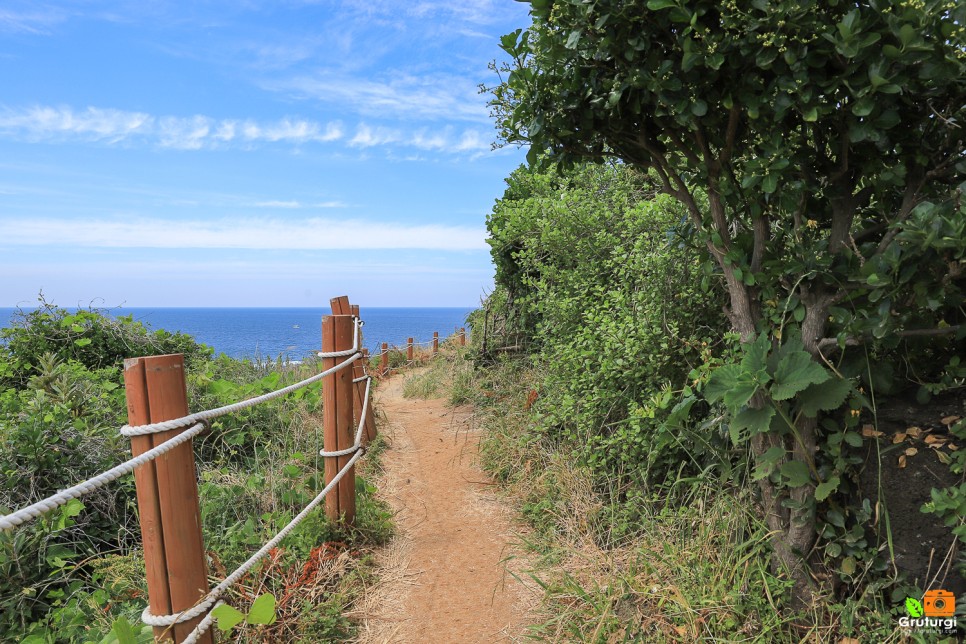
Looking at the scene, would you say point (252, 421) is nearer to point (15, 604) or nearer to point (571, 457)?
point (15, 604)

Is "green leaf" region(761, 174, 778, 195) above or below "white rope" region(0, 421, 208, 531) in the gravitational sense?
above

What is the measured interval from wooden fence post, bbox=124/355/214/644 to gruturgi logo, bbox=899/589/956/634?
274 centimetres

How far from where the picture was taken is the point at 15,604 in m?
3.43

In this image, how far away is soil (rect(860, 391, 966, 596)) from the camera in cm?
220

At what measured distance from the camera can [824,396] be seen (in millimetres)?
2227

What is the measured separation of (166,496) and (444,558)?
87.7 inches

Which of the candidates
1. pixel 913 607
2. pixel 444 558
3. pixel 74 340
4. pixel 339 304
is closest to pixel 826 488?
pixel 913 607

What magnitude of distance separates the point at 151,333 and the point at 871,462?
9029mm

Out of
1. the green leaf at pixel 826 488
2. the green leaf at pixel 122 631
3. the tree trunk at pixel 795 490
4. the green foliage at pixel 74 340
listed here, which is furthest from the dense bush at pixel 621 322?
the green foliage at pixel 74 340

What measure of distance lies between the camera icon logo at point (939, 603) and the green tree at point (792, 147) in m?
0.42

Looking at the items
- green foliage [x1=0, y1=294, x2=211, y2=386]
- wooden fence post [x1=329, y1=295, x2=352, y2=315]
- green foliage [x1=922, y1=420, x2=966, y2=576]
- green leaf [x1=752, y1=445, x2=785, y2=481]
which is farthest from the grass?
green foliage [x1=0, y1=294, x2=211, y2=386]

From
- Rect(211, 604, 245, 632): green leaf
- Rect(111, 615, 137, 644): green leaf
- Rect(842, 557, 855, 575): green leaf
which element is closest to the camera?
Rect(111, 615, 137, 644): green leaf

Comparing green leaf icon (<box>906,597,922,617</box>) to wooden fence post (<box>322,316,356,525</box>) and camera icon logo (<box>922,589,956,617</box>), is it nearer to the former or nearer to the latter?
camera icon logo (<box>922,589,956,617</box>)

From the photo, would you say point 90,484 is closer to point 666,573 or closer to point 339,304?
point 666,573
